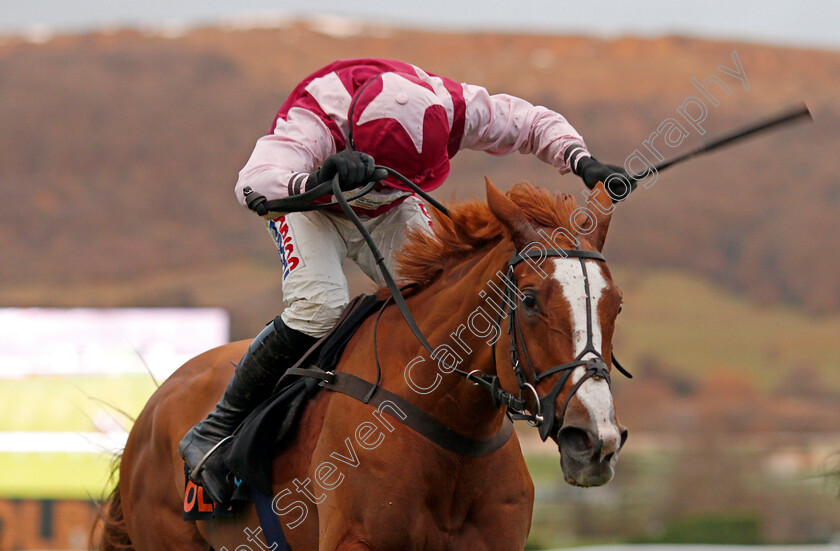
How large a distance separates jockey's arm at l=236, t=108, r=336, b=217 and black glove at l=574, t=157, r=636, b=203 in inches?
34.5

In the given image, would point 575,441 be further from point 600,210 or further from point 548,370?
point 600,210

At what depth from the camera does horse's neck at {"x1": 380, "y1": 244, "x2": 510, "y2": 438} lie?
279cm

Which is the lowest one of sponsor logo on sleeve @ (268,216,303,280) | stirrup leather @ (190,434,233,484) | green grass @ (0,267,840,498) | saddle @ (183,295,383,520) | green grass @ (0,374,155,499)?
green grass @ (0,374,155,499)

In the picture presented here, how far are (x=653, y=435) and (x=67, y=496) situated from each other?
2580 centimetres

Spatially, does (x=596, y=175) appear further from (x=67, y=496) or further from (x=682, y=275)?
(x=682, y=275)

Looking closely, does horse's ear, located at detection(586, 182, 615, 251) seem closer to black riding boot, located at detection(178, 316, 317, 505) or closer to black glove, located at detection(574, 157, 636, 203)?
black glove, located at detection(574, 157, 636, 203)

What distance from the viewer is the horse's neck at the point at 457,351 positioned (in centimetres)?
279

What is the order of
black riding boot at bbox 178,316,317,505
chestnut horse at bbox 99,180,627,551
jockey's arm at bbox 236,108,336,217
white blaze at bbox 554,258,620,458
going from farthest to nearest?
black riding boot at bbox 178,316,317,505
jockey's arm at bbox 236,108,336,217
chestnut horse at bbox 99,180,627,551
white blaze at bbox 554,258,620,458

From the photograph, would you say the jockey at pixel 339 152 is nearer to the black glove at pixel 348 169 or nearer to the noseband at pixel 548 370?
the black glove at pixel 348 169

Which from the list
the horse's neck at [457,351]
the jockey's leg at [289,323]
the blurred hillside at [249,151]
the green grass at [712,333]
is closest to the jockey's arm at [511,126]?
the jockey's leg at [289,323]

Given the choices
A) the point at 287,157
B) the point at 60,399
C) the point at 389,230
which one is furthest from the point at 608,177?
the point at 60,399

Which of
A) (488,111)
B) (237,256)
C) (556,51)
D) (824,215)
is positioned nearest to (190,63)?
(237,256)

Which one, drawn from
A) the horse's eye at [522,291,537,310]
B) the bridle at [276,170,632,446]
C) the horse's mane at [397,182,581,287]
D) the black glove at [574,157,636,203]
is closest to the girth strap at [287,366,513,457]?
the bridle at [276,170,632,446]

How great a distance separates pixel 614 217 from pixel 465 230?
41784mm
